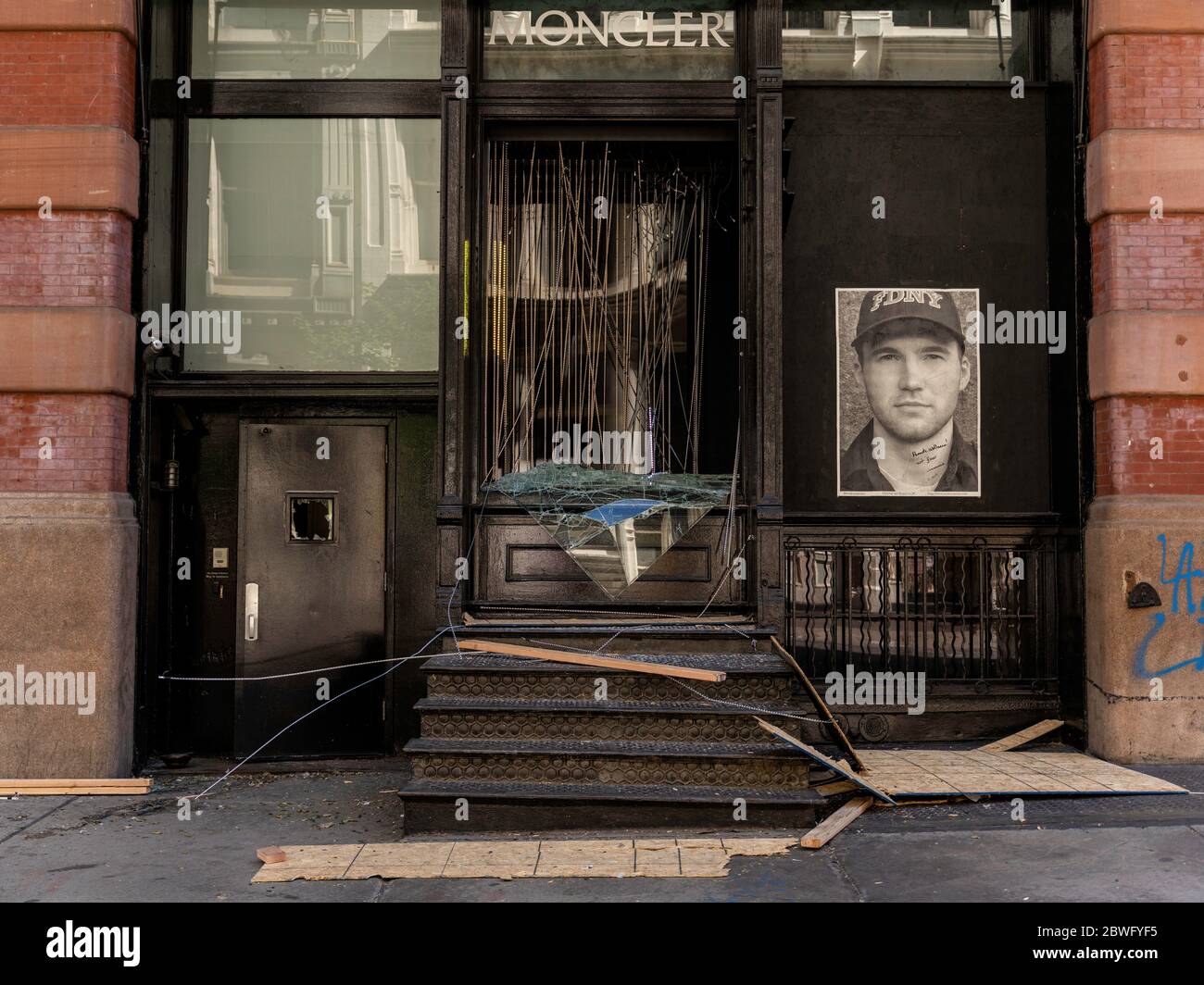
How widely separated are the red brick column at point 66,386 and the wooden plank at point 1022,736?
5.97 m

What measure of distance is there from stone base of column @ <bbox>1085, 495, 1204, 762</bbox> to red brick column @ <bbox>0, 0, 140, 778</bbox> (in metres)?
6.67

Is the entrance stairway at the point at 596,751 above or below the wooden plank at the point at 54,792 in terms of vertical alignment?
above

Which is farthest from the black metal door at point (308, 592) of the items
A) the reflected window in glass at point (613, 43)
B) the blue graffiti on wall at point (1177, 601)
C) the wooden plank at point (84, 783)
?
the blue graffiti on wall at point (1177, 601)

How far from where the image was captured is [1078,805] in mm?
6547

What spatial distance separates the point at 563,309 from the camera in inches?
324

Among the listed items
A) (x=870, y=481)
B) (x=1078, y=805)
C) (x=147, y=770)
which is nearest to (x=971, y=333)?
(x=870, y=481)

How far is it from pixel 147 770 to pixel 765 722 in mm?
4525

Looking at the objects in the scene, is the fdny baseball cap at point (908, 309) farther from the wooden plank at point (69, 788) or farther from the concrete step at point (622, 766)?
the wooden plank at point (69, 788)

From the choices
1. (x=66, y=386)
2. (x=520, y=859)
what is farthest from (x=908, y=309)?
(x=66, y=386)

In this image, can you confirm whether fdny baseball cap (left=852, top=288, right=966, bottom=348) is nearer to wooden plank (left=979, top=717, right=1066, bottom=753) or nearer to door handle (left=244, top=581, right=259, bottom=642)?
wooden plank (left=979, top=717, right=1066, bottom=753)

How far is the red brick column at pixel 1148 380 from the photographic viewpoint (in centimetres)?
754

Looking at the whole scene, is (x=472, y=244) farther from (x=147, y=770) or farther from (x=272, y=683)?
(x=147, y=770)

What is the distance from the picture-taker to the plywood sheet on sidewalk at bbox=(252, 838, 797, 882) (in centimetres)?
539

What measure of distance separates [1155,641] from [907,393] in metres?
2.40
